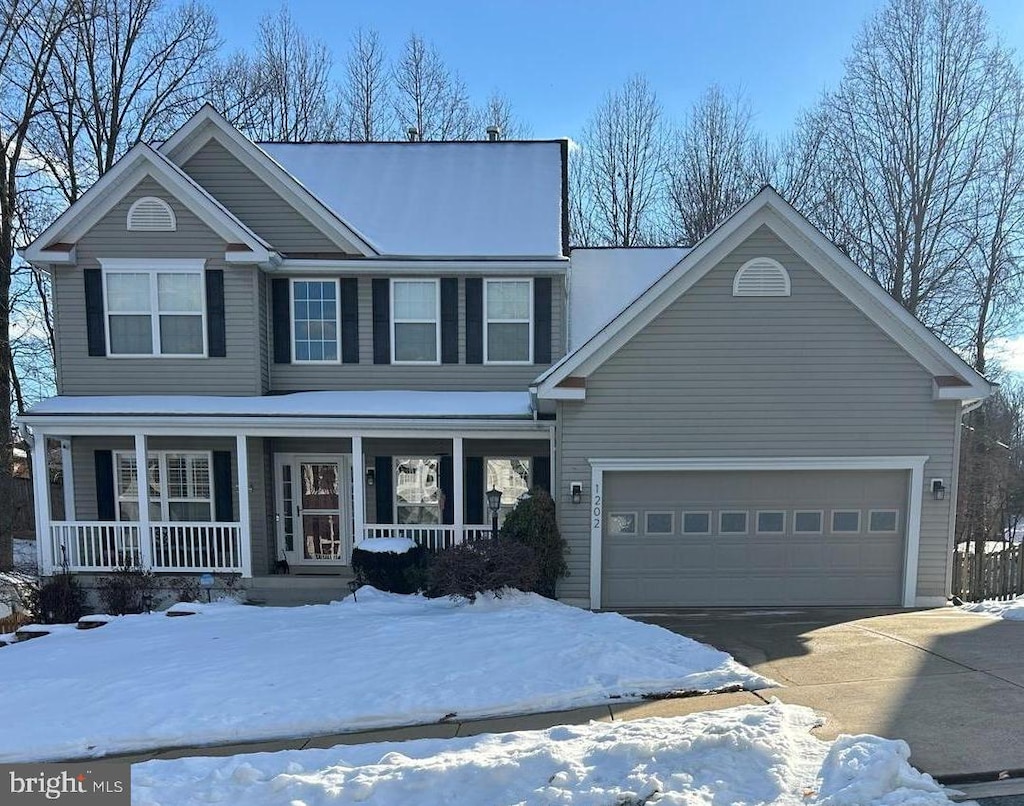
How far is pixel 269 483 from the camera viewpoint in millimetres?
11445

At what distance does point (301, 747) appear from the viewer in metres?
4.70

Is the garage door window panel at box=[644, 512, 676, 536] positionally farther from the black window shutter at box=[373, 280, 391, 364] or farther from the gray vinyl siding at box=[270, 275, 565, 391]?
the black window shutter at box=[373, 280, 391, 364]

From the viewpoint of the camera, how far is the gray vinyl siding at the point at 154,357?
418 inches

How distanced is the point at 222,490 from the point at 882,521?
37.2ft

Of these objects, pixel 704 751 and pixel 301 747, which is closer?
pixel 704 751

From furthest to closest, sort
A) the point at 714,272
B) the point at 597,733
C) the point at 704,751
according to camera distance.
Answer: the point at 714,272 → the point at 597,733 → the point at 704,751

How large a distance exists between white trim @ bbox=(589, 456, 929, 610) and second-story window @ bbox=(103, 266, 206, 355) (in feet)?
24.6

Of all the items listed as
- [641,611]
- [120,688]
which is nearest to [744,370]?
[641,611]

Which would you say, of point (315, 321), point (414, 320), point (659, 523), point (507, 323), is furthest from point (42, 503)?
point (659, 523)

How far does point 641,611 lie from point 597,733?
486 cm

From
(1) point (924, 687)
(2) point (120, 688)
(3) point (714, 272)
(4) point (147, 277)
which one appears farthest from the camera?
(4) point (147, 277)

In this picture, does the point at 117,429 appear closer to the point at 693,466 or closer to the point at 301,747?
the point at 301,747

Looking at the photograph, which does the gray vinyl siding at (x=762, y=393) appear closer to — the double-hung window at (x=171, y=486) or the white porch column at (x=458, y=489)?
the white porch column at (x=458, y=489)

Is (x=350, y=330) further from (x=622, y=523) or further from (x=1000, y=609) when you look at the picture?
(x=1000, y=609)
